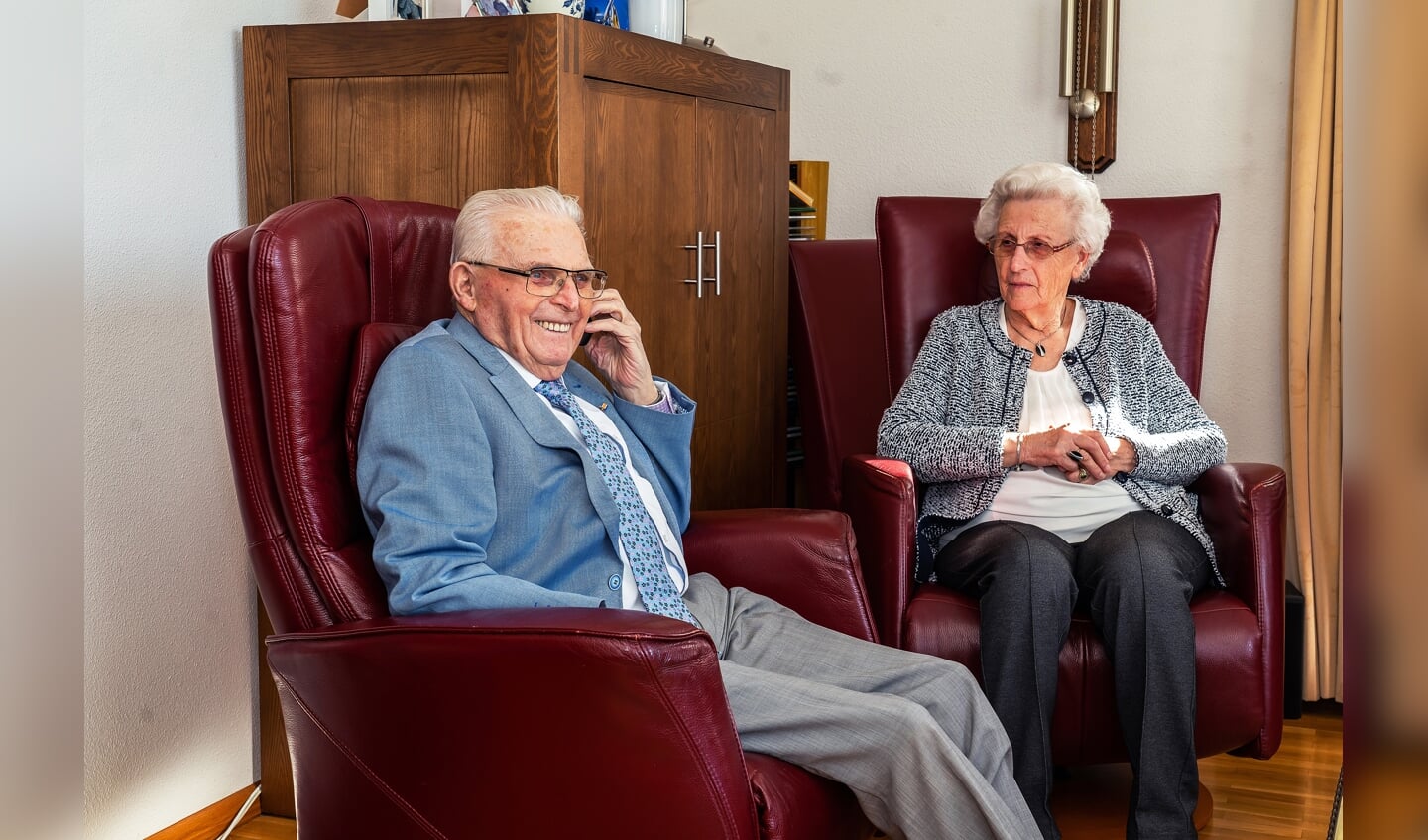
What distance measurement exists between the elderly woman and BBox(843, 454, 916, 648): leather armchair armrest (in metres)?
0.12

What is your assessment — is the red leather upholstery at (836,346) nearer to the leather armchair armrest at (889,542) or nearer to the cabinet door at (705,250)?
the cabinet door at (705,250)

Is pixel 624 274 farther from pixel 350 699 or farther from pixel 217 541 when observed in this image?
pixel 350 699

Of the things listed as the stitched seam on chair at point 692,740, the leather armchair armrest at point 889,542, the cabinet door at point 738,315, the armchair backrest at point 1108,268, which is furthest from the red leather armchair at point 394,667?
the armchair backrest at point 1108,268

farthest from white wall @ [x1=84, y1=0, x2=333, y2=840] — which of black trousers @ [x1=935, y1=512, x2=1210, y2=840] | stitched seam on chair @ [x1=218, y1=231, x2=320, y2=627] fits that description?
black trousers @ [x1=935, y1=512, x2=1210, y2=840]

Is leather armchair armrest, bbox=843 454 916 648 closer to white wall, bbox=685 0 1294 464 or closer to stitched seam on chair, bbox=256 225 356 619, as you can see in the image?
stitched seam on chair, bbox=256 225 356 619

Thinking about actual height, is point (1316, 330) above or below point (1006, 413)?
above

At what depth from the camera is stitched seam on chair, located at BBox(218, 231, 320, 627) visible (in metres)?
1.64

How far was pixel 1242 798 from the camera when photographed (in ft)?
8.21

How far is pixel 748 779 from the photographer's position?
4.79 feet

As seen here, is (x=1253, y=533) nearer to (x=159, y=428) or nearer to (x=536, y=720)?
(x=536, y=720)

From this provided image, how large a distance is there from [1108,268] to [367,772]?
1781 mm

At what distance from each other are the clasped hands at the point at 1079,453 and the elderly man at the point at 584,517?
2.07 ft

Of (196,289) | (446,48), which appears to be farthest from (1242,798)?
(196,289)
